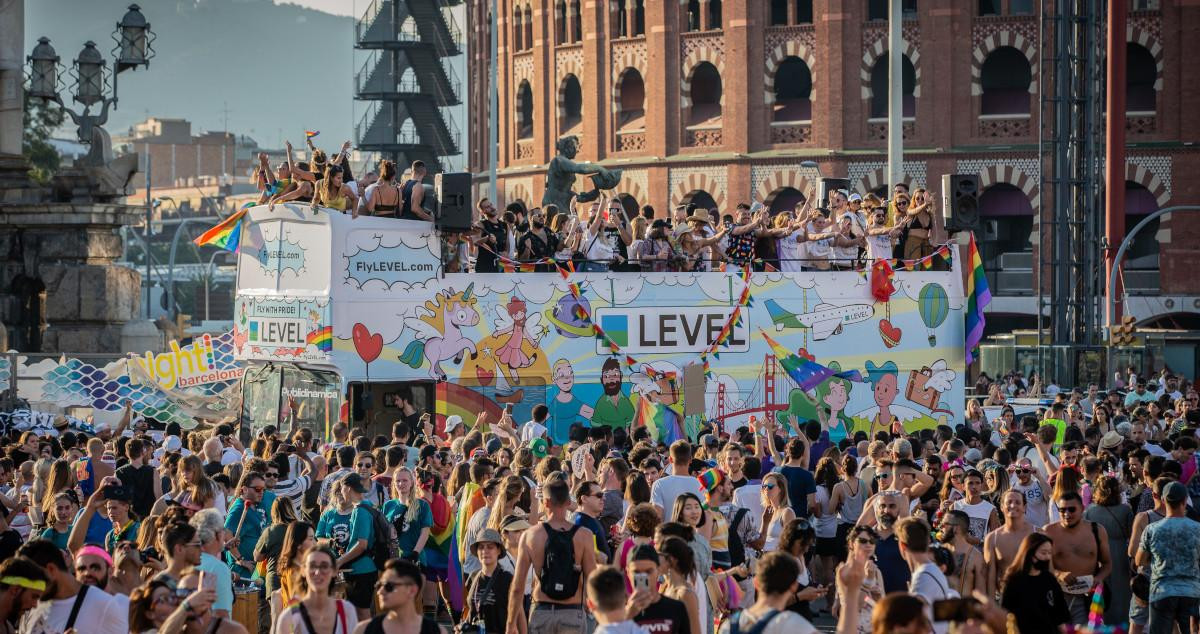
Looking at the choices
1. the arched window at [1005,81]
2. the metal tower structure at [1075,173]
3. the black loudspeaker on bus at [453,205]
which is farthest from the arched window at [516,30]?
the black loudspeaker on bus at [453,205]

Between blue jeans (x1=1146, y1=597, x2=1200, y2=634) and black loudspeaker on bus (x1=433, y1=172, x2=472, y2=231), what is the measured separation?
426 inches

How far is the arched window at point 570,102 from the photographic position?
54.5 meters

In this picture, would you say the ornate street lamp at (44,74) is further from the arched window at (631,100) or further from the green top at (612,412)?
the arched window at (631,100)

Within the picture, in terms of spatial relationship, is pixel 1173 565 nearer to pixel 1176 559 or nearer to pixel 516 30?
pixel 1176 559

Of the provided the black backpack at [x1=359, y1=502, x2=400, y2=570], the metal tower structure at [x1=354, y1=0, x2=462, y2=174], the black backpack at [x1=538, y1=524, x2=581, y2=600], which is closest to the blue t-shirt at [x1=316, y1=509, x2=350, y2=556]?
the black backpack at [x1=359, y1=502, x2=400, y2=570]

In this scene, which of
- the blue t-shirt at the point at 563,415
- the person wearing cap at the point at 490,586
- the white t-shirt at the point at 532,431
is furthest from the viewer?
the blue t-shirt at the point at 563,415

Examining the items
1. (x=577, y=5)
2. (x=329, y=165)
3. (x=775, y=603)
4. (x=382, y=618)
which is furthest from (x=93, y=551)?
(x=577, y=5)

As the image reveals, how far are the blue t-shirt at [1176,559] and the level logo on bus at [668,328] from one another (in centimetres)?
1075

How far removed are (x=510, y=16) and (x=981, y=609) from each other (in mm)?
50704

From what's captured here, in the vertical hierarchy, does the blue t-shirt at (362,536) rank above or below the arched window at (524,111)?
below

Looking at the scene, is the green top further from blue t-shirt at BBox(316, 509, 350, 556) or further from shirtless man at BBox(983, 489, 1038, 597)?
shirtless man at BBox(983, 489, 1038, 597)

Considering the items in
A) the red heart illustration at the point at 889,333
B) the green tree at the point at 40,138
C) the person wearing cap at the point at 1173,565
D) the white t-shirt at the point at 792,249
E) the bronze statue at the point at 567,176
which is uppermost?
the green tree at the point at 40,138

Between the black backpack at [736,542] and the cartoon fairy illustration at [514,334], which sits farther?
the cartoon fairy illustration at [514,334]

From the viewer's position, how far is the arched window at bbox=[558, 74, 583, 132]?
54500mm
